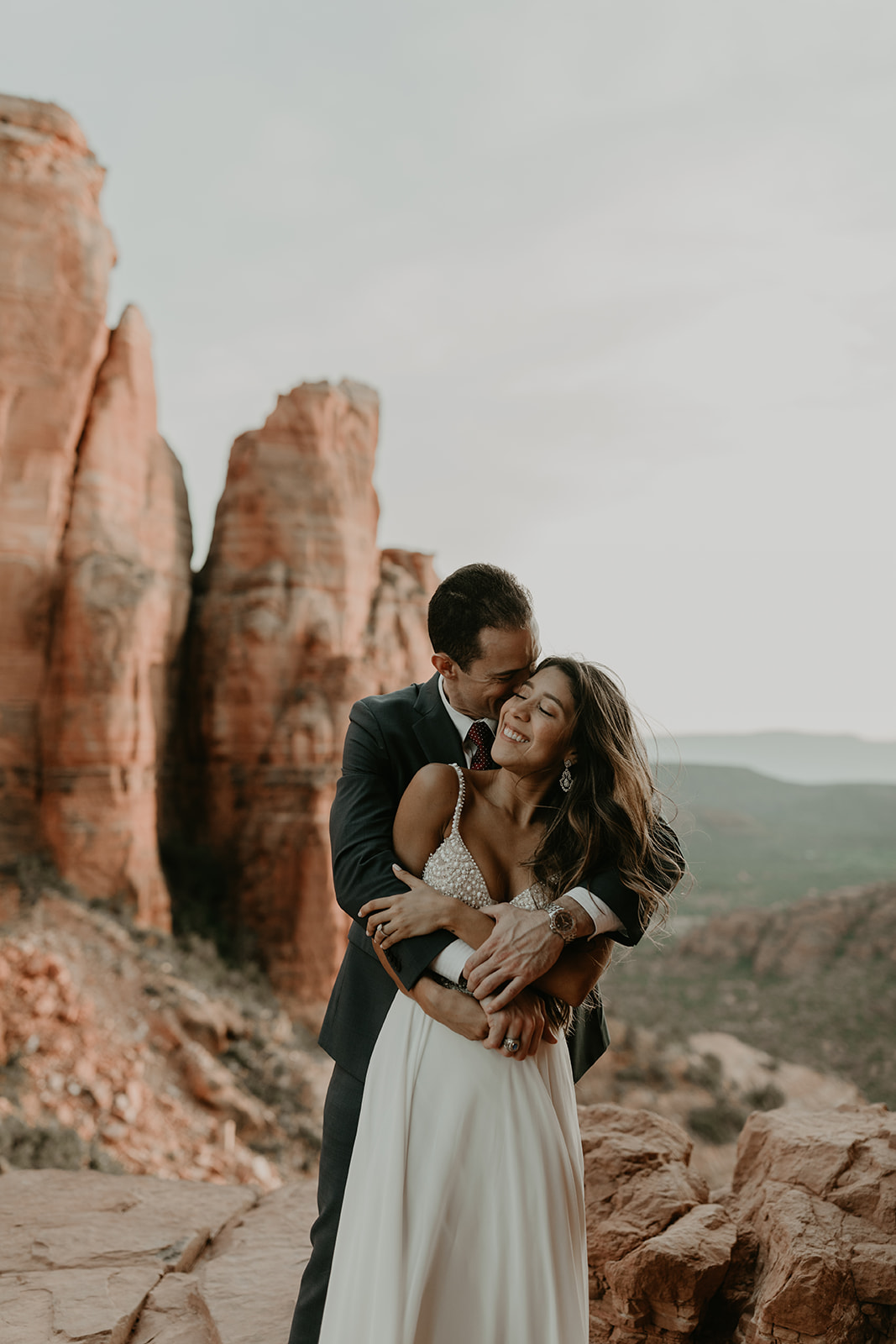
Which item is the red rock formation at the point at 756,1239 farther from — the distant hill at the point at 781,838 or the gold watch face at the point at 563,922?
the distant hill at the point at 781,838

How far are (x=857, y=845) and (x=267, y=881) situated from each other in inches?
1176

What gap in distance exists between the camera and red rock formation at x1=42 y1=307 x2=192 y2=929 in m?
12.5

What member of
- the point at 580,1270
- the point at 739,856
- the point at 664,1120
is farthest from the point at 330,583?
the point at 739,856

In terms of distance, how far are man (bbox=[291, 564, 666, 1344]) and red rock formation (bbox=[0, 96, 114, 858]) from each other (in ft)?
36.5

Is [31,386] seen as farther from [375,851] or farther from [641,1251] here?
[641,1251]

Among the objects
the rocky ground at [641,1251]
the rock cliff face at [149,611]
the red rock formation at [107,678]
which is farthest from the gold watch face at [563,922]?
the red rock formation at [107,678]

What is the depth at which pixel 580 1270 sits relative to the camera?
2.30m

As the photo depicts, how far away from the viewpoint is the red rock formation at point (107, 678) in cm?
1246

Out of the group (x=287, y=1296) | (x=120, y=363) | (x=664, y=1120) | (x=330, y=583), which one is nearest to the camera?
(x=287, y=1296)

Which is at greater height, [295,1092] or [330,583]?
[330,583]

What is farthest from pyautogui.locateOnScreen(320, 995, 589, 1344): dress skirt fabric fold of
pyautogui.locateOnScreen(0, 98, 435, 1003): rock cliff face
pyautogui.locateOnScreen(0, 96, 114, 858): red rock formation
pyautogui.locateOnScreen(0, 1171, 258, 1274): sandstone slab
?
pyautogui.locateOnScreen(0, 96, 114, 858): red rock formation

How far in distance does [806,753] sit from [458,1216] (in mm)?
121938

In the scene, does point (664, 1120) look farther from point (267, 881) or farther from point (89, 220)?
point (89, 220)

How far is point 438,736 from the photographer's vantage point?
8.89 feet
